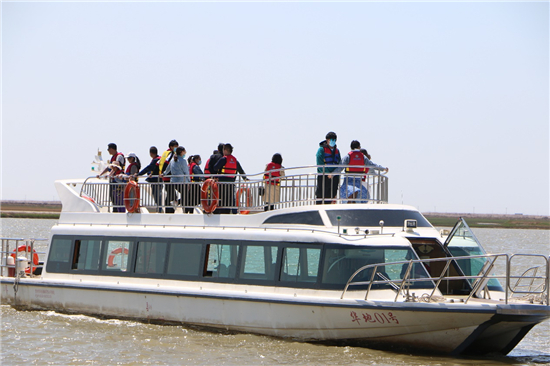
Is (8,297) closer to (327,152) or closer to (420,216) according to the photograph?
(327,152)

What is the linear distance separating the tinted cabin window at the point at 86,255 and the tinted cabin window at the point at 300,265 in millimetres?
4406

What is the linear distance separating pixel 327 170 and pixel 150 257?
151 inches

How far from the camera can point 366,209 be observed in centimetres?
1274

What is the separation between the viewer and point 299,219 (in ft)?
42.3

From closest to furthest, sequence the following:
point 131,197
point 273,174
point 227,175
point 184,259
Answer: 1. point 184,259
2. point 227,175
3. point 273,174
4. point 131,197

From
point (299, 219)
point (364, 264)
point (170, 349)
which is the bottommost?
point (170, 349)

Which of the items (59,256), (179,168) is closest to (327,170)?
(179,168)

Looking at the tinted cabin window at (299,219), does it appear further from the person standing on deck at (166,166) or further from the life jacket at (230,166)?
the person standing on deck at (166,166)

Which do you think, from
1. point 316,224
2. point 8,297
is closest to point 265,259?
point 316,224

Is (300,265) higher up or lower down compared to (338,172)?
lower down

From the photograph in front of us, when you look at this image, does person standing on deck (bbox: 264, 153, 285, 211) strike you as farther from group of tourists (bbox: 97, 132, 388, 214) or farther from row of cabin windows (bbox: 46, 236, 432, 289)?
row of cabin windows (bbox: 46, 236, 432, 289)

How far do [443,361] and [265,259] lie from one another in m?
3.47

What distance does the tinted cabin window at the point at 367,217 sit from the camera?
1256cm

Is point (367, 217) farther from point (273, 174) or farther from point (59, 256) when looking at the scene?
point (59, 256)
